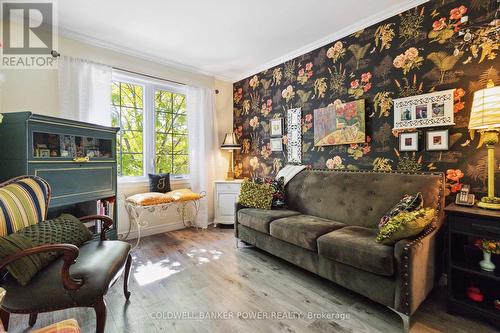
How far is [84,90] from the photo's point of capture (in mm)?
2992

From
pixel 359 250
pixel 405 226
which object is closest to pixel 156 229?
pixel 359 250

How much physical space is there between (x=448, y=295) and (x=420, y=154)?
4.01 ft

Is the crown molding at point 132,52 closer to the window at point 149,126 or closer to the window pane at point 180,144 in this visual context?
the window at point 149,126

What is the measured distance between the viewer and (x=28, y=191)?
1717 millimetres

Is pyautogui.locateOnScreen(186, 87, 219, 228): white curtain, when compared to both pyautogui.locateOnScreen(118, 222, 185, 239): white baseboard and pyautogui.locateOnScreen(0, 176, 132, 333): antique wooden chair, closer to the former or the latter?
pyautogui.locateOnScreen(118, 222, 185, 239): white baseboard

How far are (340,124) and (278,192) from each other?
1146 millimetres

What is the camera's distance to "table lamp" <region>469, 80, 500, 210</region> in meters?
1.67

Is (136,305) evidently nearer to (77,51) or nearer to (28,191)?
(28,191)

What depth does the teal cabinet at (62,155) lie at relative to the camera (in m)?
2.13

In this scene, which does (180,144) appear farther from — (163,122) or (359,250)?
(359,250)

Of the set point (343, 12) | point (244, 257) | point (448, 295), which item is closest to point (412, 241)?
point (448, 295)

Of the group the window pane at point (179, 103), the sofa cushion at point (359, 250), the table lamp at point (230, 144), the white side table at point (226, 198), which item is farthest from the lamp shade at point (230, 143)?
the sofa cushion at point (359, 250)

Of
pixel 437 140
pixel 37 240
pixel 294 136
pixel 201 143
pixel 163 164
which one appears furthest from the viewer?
pixel 201 143

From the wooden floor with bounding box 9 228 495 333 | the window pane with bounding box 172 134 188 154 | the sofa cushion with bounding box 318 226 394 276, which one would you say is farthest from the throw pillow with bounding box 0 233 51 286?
the window pane with bounding box 172 134 188 154
